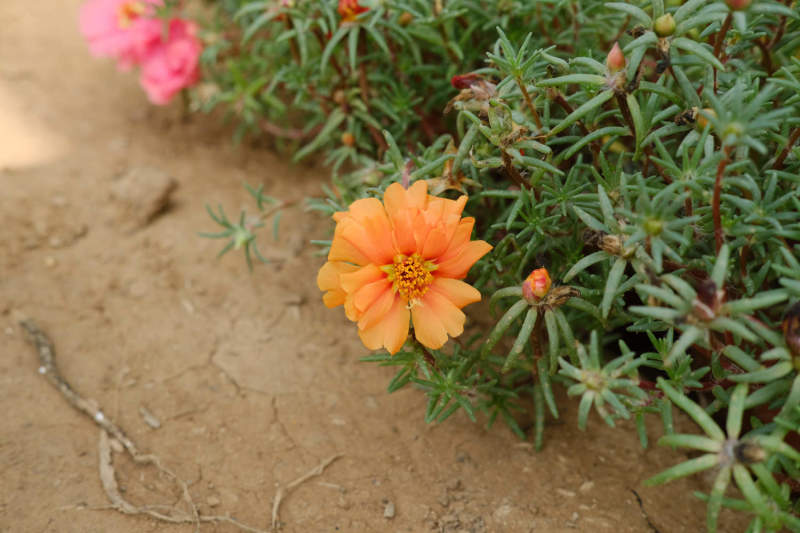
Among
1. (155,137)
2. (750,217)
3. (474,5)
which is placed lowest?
(155,137)

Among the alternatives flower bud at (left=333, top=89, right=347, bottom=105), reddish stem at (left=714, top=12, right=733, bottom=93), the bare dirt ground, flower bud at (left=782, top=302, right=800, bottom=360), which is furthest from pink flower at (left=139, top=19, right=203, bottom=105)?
flower bud at (left=782, top=302, right=800, bottom=360)

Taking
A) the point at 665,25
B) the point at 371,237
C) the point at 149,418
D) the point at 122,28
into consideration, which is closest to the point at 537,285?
the point at 371,237

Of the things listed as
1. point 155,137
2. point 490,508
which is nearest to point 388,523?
point 490,508

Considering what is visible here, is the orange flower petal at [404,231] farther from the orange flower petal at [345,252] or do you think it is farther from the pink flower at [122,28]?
the pink flower at [122,28]

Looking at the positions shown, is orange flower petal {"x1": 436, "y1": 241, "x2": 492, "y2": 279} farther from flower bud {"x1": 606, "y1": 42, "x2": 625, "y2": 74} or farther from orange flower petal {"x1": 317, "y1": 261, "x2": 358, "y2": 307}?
flower bud {"x1": 606, "y1": 42, "x2": 625, "y2": 74}

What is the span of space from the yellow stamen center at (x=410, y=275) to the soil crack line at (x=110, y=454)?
0.68 meters

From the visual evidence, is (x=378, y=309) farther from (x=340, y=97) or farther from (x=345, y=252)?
(x=340, y=97)

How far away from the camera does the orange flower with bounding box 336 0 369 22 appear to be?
6.89 ft

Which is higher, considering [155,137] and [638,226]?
[638,226]

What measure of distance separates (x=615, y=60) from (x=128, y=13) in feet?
7.61

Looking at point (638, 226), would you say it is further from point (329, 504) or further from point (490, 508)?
point (329, 504)

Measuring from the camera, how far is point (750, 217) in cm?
156

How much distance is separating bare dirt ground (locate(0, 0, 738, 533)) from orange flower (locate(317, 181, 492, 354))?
58 centimetres

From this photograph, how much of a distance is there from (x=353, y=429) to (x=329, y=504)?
270 millimetres
